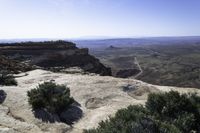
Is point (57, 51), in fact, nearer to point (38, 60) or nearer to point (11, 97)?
point (38, 60)

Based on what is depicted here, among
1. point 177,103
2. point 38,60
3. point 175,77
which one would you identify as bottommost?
point 175,77

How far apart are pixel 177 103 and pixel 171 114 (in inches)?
26.1

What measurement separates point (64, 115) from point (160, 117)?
15.5 feet

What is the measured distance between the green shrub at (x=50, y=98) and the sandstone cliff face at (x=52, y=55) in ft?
101

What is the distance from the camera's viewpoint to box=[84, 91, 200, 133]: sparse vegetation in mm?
8786

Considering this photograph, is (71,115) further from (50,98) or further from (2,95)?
(2,95)

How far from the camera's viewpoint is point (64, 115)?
14.5 metres

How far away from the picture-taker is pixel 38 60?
4744 centimetres

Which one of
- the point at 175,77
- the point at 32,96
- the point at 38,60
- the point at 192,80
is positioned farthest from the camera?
the point at 175,77

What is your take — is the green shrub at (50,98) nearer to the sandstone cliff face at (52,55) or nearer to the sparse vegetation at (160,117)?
the sparse vegetation at (160,117)

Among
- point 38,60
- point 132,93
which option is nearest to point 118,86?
point 132,93

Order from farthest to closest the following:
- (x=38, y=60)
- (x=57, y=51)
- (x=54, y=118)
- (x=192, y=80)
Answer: (x=192, y=80) → (x=57, y=51) → (x=38, y=60) → (x=54, y=118)

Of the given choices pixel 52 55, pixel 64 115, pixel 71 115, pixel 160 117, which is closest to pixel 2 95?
pixel 64 115

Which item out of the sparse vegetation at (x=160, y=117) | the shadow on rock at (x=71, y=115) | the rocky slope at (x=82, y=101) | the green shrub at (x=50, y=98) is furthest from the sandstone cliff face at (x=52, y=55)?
the sparse vegetation at (x=160, y=117)
